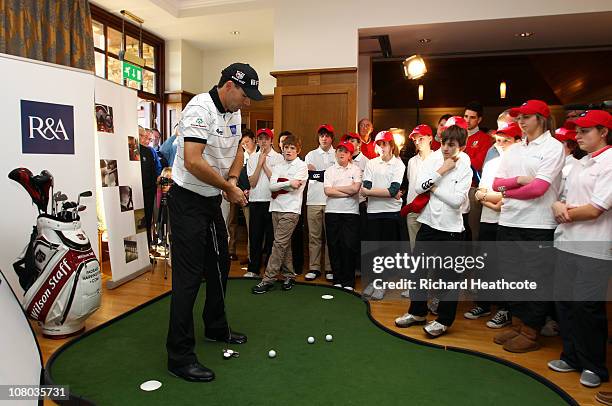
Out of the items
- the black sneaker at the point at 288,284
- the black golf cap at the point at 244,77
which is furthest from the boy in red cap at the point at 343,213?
the black golf cap at the point at 244,77

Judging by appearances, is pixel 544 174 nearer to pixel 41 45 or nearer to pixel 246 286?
pixel 246 286

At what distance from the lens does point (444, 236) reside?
9.62ft

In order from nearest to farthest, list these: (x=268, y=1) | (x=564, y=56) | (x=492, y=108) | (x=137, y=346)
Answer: (x=137, y=346)
(x=268, y=1)
(x=564, y=56)
(x=492, y=108)

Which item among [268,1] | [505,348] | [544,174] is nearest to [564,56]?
[268,1]

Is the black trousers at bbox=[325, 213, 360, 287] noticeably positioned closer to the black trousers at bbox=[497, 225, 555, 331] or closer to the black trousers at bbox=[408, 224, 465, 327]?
the black trousers at bbox=[408, 224, 465, 327]

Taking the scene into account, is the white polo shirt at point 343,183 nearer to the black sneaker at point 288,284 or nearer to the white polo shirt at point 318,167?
the white polo shirt at point 318,167

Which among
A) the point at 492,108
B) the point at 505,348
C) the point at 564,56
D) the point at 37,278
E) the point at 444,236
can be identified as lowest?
the point at 505,348

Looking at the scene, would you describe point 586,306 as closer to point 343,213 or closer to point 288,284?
point 343,213

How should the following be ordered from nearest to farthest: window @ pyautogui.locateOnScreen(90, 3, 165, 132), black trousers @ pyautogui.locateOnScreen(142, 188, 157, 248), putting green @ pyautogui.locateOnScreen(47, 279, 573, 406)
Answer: putting green @ pyautogui.locateOnScreen(47, 279, 573, 406), black trousers @ pyautogui.locateOnScreen(142, 188, 157, 248), window @ pyautogui.locateOnScreen(90, 3, 165, 132)

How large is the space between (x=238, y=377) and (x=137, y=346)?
0.84 meters

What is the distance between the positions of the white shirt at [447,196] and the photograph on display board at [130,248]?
9.75 feet

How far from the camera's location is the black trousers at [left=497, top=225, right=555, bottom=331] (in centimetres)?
268

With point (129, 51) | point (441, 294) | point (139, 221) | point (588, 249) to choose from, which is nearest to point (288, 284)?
point (441, 294)

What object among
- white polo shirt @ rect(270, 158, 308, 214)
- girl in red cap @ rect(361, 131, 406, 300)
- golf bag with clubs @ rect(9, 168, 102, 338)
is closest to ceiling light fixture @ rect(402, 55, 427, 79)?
girl in red cap @ rect(361, 131, 406, 300)
